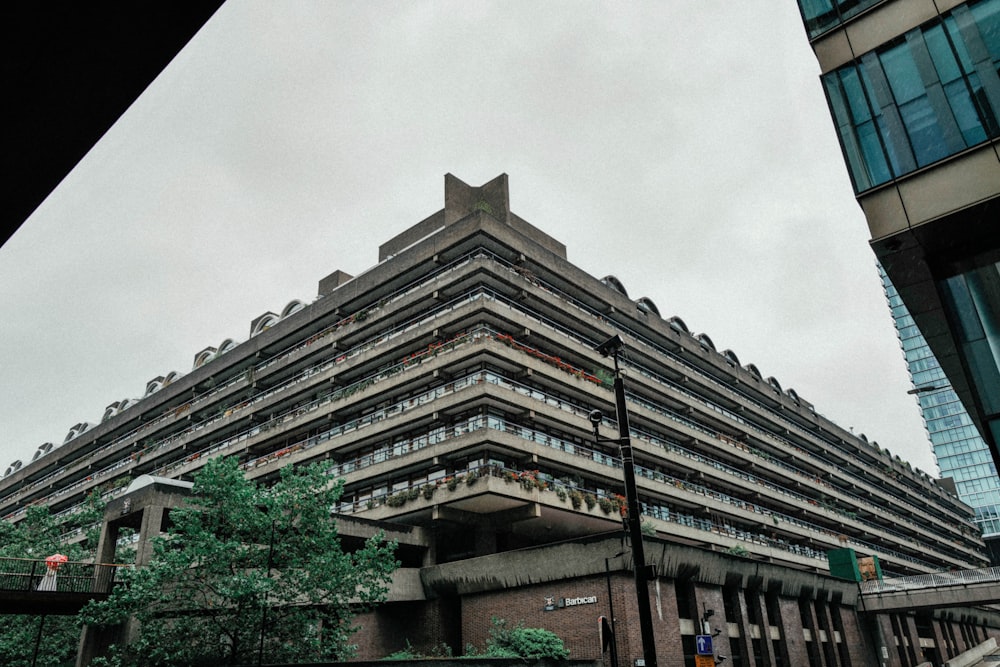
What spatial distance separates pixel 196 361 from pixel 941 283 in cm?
6489

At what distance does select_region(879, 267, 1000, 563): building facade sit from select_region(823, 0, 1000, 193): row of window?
15295 cm

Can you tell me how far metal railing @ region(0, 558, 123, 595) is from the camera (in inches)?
976

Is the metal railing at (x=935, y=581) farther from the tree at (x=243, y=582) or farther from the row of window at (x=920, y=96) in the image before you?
the tree at (x=243, y=582)

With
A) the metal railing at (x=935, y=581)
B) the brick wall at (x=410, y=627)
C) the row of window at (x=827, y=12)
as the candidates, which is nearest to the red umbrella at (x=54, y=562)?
the brick wall at (x=410, y=627)

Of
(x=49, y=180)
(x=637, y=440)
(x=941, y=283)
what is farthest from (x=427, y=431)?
(x=49, y=180)

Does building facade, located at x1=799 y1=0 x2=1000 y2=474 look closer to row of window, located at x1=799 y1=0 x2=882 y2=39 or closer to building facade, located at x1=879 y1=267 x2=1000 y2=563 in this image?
row of window, located at x1=799 y1=0 x2=882 y2=39

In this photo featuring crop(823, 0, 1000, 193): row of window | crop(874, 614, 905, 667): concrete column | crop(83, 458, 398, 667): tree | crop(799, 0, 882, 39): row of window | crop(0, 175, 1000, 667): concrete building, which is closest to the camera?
crop(823, 0, 1000, 193): row of window

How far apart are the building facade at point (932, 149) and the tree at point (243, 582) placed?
18091mm

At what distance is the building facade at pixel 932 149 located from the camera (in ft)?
48.3

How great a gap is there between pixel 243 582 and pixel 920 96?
72.2 feet

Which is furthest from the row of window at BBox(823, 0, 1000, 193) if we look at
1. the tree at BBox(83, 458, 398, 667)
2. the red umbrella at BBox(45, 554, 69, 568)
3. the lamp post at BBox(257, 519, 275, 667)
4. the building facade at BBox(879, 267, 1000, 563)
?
the building facade at BBox(879, 267, 1000, 563)

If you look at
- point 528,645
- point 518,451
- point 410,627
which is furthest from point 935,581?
point 410,627

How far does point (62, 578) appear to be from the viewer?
25.5 m

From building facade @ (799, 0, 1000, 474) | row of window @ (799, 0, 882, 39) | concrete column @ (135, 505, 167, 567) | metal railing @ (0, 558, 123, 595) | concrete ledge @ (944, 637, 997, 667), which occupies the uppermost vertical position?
row of window @ (799, 0, 882, 39)
